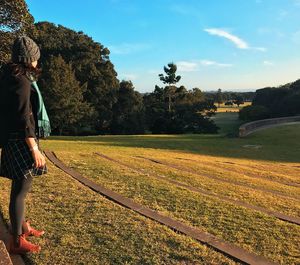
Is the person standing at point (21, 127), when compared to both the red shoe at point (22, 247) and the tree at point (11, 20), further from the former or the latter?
the tree at point (11, 20)

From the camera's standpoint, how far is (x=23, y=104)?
354 cm

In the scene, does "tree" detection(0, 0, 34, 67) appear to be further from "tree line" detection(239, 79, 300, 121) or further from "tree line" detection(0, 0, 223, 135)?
"tree line" detection(239, 79, 300, 121)

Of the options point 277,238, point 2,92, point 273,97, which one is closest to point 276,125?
point 273,97

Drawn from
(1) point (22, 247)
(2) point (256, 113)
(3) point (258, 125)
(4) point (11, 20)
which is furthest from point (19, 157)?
(2) point (256, 113)

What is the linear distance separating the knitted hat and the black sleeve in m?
0.19

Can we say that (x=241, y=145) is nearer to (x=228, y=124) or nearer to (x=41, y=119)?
(x=41, y=119)

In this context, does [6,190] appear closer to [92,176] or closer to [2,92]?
[92,176]

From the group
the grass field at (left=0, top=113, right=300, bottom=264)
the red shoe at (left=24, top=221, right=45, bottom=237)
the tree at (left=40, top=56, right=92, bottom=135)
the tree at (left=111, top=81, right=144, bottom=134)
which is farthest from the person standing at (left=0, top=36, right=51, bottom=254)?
the tree at (left=111, top=81, right=144, bottom=134)

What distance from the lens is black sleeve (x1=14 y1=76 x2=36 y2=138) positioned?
352 centimetres

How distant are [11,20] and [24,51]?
50.0 ft

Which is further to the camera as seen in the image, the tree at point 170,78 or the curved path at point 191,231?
the tree at point 170,78

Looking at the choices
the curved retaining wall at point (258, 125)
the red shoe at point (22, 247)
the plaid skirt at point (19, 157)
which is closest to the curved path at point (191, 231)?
the red shoe at point (22, 247)

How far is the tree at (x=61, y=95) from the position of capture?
113 feet

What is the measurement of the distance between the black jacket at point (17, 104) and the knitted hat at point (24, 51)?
17 centimetres
